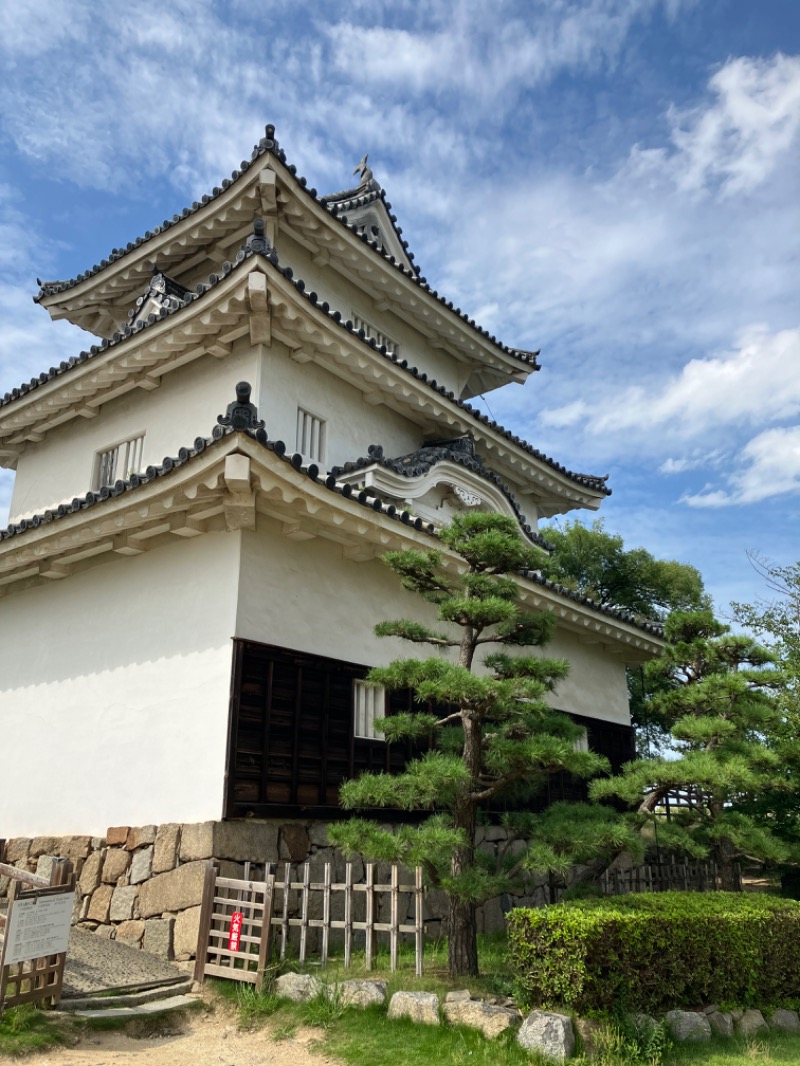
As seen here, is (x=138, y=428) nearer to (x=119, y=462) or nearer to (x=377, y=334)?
(x=119, y=462)

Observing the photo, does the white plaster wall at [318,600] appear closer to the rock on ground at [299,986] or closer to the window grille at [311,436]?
the window grille at [311,436]

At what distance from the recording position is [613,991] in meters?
6.15

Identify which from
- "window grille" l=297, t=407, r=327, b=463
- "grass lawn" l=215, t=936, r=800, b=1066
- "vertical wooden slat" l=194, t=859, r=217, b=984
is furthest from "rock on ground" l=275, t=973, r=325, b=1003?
"window grille" l=297, t=407, r=327, b=463

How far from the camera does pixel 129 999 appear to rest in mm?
6805

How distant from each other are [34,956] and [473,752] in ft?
12.6

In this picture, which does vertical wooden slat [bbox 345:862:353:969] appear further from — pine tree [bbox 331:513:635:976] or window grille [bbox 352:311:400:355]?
window grille [bbox 352:311:400:355]

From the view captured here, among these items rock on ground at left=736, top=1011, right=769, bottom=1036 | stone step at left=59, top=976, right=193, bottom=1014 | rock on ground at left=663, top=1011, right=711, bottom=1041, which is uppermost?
stone step at left=59, top=976, right=193, bottom=1014

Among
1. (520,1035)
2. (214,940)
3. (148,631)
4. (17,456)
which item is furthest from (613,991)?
(17,456)

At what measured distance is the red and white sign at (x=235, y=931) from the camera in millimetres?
7211

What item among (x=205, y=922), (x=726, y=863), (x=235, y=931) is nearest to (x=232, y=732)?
(x=205, y=922)

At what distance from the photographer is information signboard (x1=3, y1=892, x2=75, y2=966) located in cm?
603

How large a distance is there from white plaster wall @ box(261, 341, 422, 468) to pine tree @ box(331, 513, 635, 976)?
4173mm

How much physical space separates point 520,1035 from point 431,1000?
0.71 metres

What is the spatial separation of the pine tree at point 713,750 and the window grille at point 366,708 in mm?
2737
